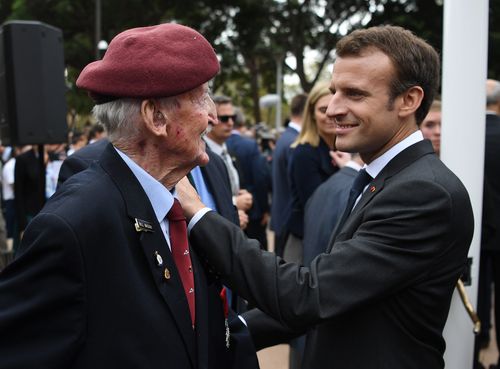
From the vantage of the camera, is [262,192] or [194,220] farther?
[262,192]

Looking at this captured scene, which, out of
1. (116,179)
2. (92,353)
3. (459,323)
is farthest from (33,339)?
(459,323)

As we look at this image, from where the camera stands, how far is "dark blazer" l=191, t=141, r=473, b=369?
179 cm

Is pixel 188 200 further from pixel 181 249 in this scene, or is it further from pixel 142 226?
pixel 142 226

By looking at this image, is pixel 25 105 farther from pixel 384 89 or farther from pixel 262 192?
pixel 384 89

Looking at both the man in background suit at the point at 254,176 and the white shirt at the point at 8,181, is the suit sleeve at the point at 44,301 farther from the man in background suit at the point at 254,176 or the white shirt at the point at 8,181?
the white shirt at the point at 8,181

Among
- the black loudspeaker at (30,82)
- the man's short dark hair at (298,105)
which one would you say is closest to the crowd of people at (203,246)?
the black loudspeaker at (30,82)

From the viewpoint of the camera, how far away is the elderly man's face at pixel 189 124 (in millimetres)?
1624

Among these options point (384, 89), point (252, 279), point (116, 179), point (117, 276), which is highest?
point (384, 89)

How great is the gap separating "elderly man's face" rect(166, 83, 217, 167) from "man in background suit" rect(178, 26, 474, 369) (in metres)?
0.23

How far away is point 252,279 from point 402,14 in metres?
19.7

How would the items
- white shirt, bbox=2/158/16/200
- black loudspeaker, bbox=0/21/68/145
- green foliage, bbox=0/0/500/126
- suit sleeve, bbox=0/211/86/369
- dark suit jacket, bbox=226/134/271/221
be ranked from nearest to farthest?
suit sleeve, bbox=0/211/86/369 < black loudspeaker, bbox=0/21/68/145 < dark suit jacket, bbox=226/134/271/221 < white shirt, bbox=2/158/16/200 < green foliage, bbox=0/0/500/126

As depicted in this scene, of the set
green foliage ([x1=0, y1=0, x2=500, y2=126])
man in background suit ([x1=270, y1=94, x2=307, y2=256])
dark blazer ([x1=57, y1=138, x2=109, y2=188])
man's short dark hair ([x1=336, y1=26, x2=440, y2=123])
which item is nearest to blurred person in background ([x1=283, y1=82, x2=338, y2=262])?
man in background suit ([x1=270, y1=94, x2=307, y2=256])

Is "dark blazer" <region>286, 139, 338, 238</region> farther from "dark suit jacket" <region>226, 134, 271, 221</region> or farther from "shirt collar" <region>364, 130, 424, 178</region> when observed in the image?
"shirt collar" <region>364, 130, 424, 178</region>

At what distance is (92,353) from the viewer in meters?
1.40
